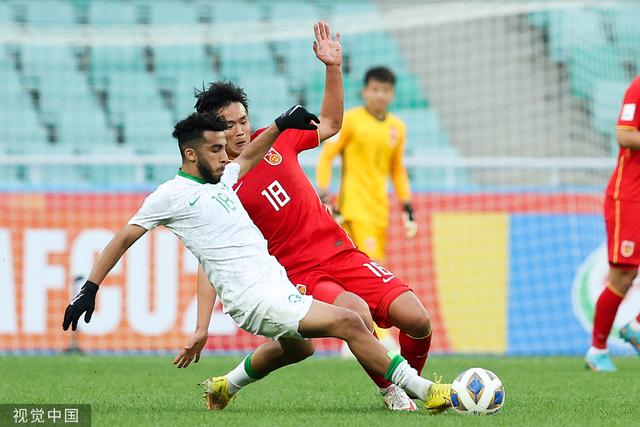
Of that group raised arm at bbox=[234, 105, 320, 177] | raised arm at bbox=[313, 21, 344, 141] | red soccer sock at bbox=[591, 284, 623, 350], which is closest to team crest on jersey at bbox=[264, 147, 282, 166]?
raised arm at bbox=[313, 21, 344, 141]

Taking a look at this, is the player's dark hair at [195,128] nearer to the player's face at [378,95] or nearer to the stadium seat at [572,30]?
the player's face at [378,95]

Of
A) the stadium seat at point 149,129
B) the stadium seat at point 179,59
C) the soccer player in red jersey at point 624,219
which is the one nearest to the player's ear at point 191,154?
the soccer player in red jersey at point 624,219

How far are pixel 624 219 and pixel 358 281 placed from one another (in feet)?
9.86

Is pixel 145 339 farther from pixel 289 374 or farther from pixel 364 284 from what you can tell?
pixel 364 284

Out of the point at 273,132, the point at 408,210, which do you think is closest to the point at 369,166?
the point at 408,210

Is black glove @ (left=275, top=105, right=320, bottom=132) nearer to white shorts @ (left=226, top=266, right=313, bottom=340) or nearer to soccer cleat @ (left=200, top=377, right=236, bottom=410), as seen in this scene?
white shorts @ (left=226, top=266, right=313, bottom=340)

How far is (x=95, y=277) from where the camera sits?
551 centimetres

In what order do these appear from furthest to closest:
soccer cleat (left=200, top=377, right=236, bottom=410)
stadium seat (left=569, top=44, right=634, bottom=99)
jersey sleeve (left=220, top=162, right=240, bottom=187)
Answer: stadium seat (left=569, top=44, right=634, bottom=99) < soccer cleat (left=200, top=377, right=236, bottom=410) < jersey sleeve (left=220, top=162, right=240, bottom=187)

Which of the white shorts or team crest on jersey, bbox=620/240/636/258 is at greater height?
the white shorts

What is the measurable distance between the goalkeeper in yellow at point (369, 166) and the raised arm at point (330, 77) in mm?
3532

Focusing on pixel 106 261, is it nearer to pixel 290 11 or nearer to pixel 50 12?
pixel 50 12

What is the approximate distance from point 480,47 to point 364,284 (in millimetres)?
12135

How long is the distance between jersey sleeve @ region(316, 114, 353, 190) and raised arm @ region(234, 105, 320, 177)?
4.05 m

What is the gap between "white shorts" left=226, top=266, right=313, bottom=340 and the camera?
5559mm
